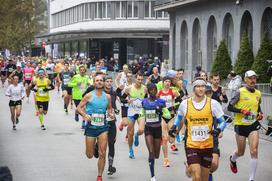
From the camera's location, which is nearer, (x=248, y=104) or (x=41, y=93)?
(x=248, y=104)

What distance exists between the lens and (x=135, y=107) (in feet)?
47.3

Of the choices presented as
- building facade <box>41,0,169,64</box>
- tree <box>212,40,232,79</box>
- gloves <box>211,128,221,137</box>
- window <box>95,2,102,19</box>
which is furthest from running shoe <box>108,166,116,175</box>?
window <box>95,2,102,19</box>

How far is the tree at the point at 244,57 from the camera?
3251cm

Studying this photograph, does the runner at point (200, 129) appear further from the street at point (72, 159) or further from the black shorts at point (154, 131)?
the black shorts at point (154, 131)

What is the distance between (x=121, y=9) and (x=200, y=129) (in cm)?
6464

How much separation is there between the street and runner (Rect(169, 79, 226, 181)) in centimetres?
275

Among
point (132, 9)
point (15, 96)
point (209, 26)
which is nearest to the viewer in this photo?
point (15, 96)

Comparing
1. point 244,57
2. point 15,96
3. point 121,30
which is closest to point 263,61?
point 244,57

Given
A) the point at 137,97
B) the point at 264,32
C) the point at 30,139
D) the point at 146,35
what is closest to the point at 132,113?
the point at 137,97

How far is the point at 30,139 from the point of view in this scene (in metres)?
18.0

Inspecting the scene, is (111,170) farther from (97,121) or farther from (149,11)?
(149,11)

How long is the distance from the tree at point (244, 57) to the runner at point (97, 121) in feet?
70.8

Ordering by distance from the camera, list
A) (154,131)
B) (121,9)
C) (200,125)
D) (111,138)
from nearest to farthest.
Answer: (200,125), (154,131), (111,138), (121,9)

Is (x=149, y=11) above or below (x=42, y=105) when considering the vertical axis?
above
